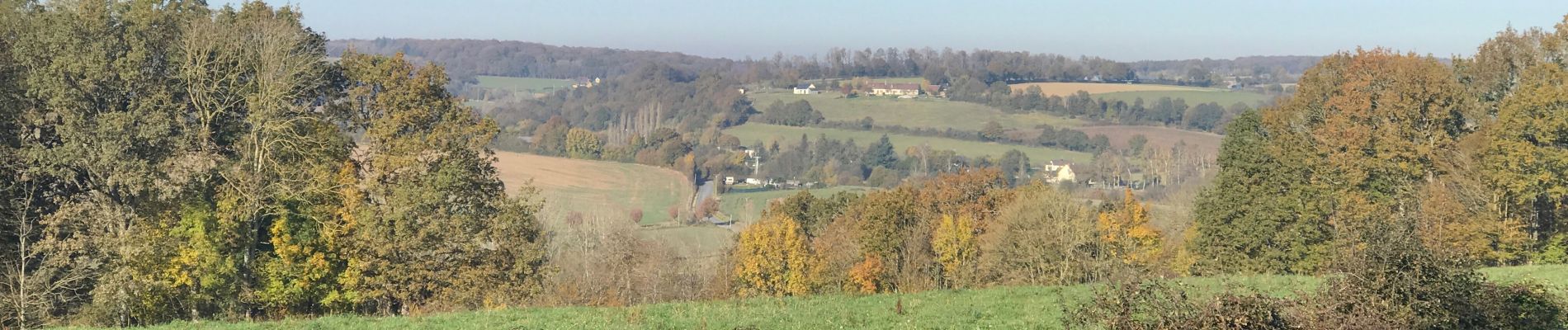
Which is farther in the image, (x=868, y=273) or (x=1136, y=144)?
(x=1136, y=144)

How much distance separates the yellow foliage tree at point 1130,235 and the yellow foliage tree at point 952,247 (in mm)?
5083

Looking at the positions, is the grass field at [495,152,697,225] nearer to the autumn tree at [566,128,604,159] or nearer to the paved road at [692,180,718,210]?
the paved road at [692,180,718,210]

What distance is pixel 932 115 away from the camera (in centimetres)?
18625

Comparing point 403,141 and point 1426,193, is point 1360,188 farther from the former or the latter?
point 403,141

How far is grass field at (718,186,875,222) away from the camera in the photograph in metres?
108

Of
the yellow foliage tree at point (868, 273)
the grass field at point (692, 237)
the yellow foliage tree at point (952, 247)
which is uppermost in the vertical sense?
the yellow foliage tree at point (952, 247)

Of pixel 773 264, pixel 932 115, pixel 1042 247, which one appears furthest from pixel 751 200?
pixel 1042 247

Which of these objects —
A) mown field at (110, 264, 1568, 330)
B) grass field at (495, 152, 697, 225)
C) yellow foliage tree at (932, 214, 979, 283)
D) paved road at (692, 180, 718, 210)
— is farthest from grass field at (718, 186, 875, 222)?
mown field at (110, 264, 1568, 330)

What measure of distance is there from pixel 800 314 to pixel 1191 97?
7290 inches

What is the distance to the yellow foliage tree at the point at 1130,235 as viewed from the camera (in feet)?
152

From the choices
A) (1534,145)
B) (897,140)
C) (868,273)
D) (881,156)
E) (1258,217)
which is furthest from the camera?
(897,140)

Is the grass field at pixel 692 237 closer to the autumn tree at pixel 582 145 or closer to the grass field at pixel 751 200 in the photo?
the grass field at pixel 751 200

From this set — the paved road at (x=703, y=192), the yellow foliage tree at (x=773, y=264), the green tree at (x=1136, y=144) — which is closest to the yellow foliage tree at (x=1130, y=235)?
the yellow foliage tree at (x=773, y=264)

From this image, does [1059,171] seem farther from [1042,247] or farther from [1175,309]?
[1175,309]
